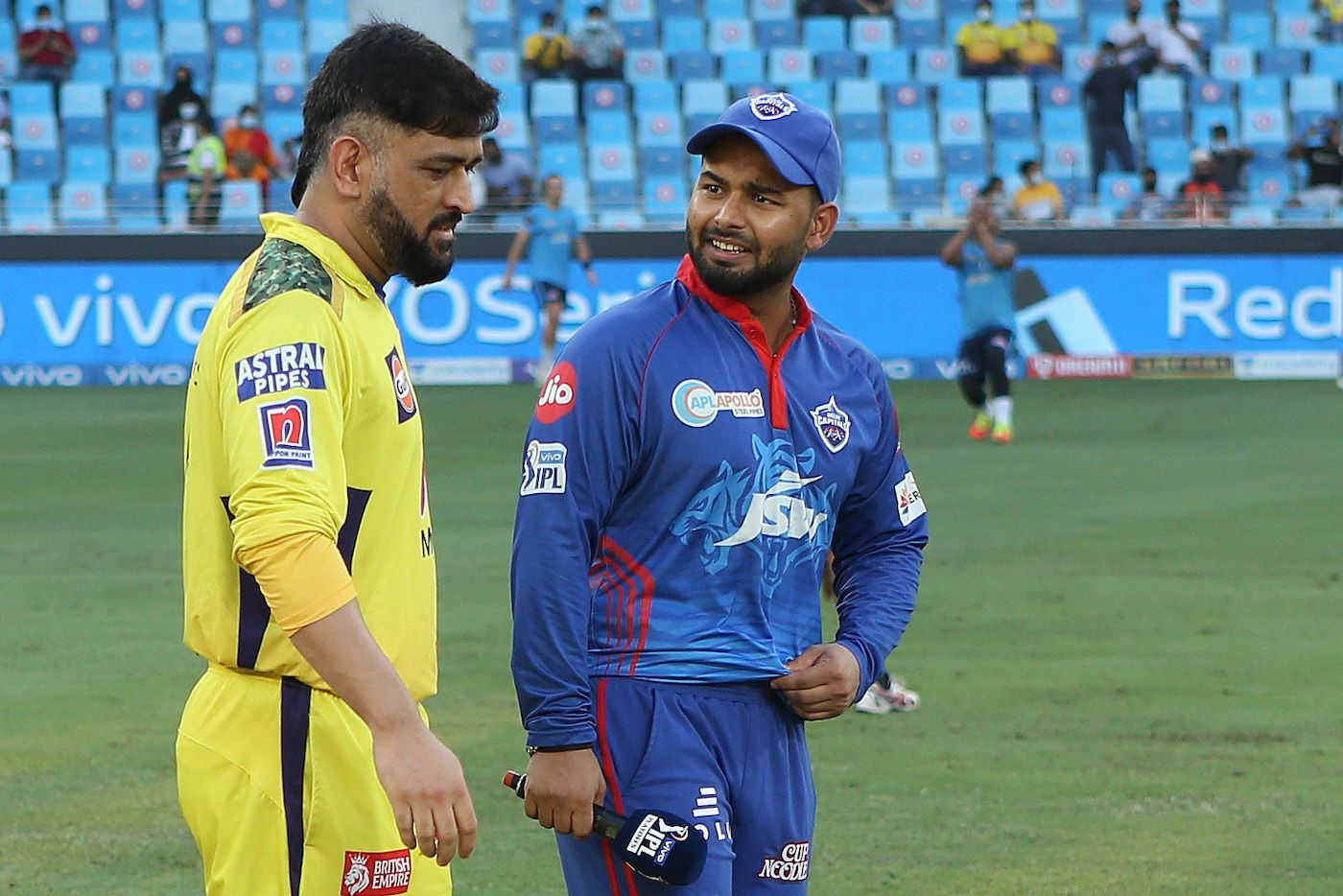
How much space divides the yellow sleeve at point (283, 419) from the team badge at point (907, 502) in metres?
Answer: 1.33

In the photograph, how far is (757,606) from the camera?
3.88m

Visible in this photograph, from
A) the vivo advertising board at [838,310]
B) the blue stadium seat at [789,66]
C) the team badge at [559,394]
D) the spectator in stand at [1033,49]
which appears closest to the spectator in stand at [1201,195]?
the vivo advertising board at [838,310]

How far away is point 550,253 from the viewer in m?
23.8

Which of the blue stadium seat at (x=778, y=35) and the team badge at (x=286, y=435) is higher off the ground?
the team badge at (x=286, y=435)

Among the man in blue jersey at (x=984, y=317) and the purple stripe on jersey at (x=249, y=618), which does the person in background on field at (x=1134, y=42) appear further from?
the purple stripe on jersey at (x=249, y=618)

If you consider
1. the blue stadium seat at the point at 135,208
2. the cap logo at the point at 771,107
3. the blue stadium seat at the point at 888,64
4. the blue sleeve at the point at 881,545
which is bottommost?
the blue stadium seat at the point at 135,208

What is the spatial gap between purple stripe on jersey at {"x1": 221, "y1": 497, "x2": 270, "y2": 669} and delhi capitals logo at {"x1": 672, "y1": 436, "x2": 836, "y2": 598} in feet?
2.57

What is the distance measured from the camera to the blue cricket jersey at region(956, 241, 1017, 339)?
19828mm

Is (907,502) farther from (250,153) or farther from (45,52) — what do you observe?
(45,52)

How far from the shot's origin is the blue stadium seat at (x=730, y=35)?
31.1 metres

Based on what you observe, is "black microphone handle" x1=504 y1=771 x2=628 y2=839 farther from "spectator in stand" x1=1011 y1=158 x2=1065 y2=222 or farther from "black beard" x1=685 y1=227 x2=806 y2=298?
"spectator in stand" x1=1011 y1=158 x2=1065 y2=222

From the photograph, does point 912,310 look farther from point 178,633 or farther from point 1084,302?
point 178,633

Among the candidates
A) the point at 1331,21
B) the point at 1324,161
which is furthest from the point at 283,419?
the point at 1331,21

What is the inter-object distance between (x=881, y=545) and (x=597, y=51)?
2617 centimetres
